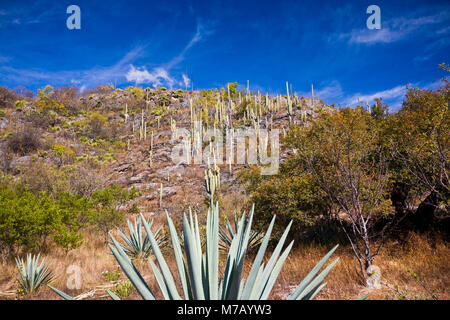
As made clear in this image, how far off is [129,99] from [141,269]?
135 ft

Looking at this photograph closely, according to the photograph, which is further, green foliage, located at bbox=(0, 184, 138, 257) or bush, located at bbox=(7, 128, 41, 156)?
bush, located at bbox=(7, 128, 41, 156)

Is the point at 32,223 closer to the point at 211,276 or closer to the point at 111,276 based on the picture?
the point at 111,276

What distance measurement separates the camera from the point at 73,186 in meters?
13.4

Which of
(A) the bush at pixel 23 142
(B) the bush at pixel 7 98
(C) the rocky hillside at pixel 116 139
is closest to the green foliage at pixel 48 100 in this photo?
(C) the rocky hillside at pixel 116 139

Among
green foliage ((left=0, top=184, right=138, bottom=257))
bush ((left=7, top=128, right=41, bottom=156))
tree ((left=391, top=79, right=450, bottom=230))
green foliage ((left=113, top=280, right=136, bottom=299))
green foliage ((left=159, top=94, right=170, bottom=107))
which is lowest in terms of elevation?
green foliage ((left=113, top=280, right=136, bottom=299))

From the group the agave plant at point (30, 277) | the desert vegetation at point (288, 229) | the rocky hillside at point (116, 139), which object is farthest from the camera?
the rocky hillside at point (116, 139)

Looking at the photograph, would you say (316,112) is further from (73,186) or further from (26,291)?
(26,291)

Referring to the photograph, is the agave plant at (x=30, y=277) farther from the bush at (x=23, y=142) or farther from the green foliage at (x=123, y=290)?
the bush at (x=23, y=142)

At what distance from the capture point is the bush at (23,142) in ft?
69.3

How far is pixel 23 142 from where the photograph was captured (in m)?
21.5

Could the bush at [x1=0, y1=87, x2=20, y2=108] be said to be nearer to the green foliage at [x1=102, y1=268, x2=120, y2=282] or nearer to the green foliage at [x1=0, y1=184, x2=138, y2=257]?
the green foliage at [x1=0, y1=184, x2=138, y2=257]

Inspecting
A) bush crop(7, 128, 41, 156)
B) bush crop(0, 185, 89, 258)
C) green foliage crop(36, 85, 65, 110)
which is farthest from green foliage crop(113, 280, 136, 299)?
green foliage crop(36, 85, 65, 110)

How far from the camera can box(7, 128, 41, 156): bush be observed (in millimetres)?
21125
